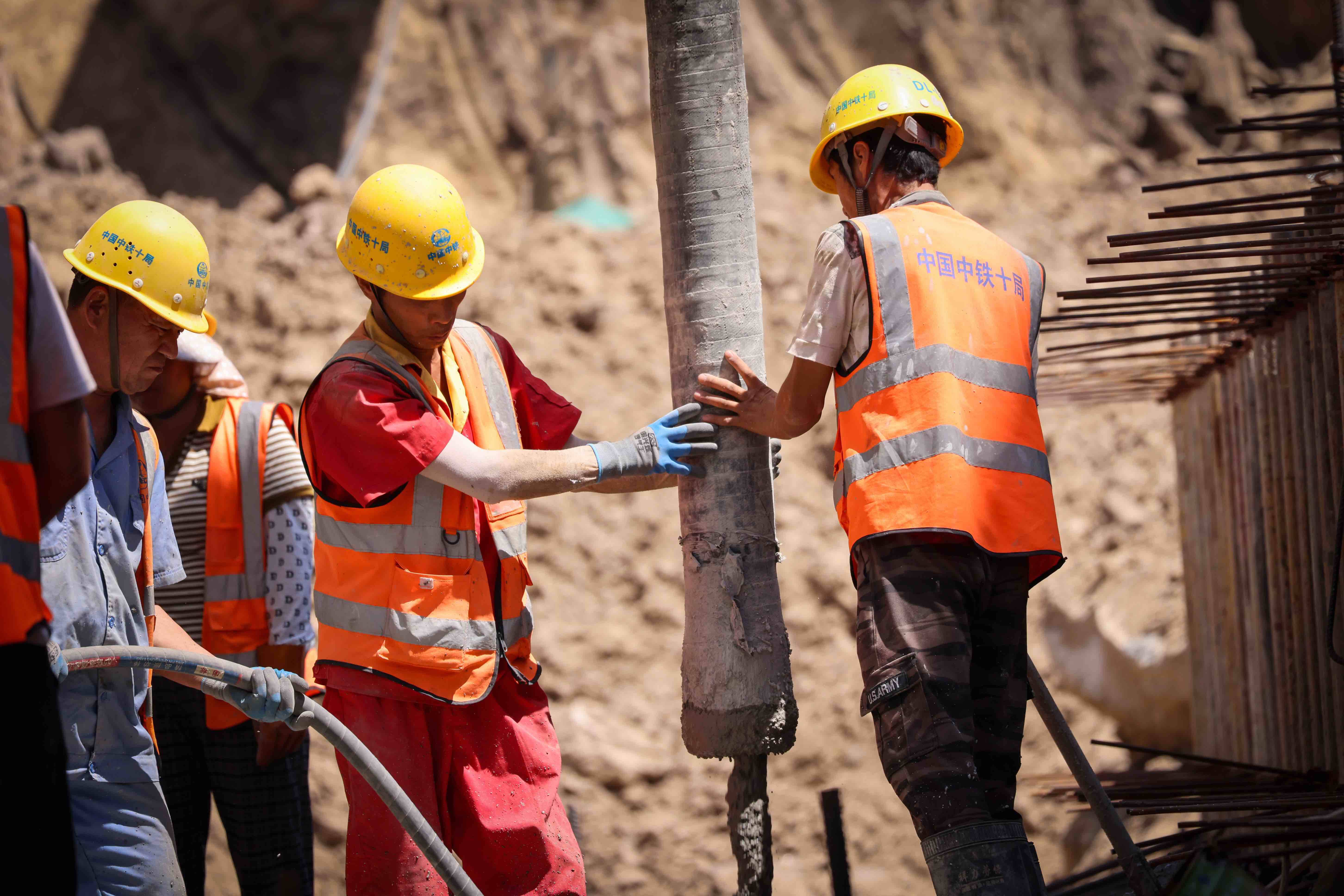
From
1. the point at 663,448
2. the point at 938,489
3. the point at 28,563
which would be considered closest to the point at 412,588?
the point at 663,448

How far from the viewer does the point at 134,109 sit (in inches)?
593

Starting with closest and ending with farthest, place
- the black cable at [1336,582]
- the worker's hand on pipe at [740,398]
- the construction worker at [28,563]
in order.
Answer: the construction worker at [28,563] < the worker's hand on pipe at [740,398] < the black cable at [1336,582]

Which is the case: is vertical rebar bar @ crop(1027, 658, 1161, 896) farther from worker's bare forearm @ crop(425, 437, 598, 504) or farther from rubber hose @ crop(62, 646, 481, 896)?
rubber hose @ crop(62, 646, 481, 896)

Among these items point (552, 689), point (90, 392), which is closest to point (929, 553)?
point (90, 392)

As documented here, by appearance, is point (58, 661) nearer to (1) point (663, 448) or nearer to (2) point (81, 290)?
(2) point (81, 290)

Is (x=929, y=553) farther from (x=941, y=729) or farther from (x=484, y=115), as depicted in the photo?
(x=484, y=115)

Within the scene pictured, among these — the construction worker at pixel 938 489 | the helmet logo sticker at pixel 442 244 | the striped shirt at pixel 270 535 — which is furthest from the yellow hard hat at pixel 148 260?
the construction worker at pixel 938 489

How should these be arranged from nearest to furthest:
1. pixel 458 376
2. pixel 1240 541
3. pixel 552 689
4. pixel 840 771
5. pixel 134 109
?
pixel 458 376, pixel 1240 541, pixel 840 771, pixel 552 689, pixel 134 109

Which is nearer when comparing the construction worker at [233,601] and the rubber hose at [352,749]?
the rubber hose at [352,749]

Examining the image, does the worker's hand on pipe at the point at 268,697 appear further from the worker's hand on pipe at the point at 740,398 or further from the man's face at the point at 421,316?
the worker's hand on pipe at the point at 740,398

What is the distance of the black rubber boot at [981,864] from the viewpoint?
8.84 ft

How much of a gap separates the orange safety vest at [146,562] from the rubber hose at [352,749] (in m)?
0.22

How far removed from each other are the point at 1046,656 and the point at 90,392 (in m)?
6.98

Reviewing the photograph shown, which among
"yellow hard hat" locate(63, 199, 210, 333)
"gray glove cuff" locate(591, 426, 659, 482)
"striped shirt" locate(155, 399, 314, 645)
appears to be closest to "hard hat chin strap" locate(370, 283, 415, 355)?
"yellow hard hat" locate(63, 199, 210, 333)
